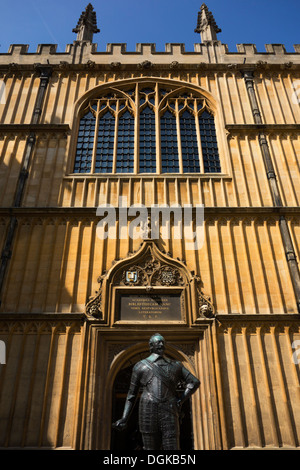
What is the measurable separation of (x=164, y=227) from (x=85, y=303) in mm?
3070

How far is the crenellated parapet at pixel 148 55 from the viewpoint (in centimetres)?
1492

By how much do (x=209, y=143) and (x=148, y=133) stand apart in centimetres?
221

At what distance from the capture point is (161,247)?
1021 cm

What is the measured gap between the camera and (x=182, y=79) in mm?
14641

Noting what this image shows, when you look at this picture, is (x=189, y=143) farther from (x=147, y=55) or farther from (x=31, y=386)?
(x=31, y=386)

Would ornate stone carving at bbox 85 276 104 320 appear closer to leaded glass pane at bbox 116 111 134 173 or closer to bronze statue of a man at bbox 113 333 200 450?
bronze statue of a man at bbox 113 333 200 450

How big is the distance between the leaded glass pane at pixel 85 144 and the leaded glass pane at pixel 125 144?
986 millimetres

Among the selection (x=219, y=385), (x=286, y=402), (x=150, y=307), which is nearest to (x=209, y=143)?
(x=150, y=307)

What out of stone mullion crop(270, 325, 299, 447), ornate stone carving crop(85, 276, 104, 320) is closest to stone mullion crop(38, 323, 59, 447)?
ornate stone carving crop(85, 276, 104, 320)

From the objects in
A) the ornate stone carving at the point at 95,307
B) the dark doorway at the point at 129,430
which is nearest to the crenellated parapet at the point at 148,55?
the ornate stone carving at the point at 95,307

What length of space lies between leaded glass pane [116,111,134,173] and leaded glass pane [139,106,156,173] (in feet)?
1.15

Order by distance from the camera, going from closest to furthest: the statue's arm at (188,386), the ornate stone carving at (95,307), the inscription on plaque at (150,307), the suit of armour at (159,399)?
the suit of armour at (159,399) → the statue's arm at (188,386) → the ornate stone carving at (95,307) → the inscription on plaque at (150,307)

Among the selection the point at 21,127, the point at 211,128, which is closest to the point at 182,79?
the point at 211,128

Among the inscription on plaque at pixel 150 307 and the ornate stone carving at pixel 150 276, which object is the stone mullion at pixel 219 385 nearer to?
the ornate stone carving at pixel 150 276
